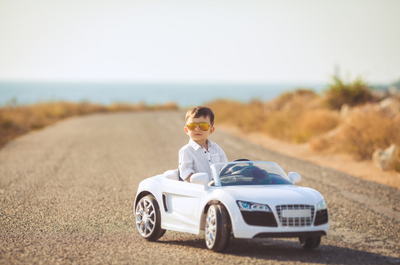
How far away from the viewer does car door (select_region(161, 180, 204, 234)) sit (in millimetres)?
5734

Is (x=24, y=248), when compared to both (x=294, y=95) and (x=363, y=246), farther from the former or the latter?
(x=294, y=95)

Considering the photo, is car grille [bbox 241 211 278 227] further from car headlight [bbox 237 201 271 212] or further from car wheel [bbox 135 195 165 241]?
car wheel [bbox 135 195 165 241]

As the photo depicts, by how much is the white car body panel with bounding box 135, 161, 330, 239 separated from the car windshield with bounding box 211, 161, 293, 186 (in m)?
0.14

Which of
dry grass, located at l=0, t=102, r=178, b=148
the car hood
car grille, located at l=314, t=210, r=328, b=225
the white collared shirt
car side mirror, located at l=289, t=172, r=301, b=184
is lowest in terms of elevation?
dry grass, located at l=0, t=102, r=178, b=148

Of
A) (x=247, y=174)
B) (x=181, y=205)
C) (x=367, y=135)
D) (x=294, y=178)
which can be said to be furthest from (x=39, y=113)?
(x=294, y=178)

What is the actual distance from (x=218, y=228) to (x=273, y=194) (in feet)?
2.34

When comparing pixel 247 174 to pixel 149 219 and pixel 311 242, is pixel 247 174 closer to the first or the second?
pixel 311 242

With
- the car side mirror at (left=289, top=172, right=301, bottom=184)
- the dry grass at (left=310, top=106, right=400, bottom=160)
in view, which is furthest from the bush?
the car side mirror at (left=289, top=172, right=301, bottom=184)

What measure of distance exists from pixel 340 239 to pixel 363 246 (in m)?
0.42

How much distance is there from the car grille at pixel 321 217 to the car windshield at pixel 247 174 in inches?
26.2

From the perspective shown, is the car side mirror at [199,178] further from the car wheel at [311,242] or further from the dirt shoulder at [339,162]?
the dirt shoulder at [339,162]

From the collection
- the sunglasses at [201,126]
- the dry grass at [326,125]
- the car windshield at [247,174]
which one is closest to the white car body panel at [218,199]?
the car windshield at [247,174]

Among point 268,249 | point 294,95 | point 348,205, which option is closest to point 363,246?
point 268,249

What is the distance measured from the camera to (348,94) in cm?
2616
